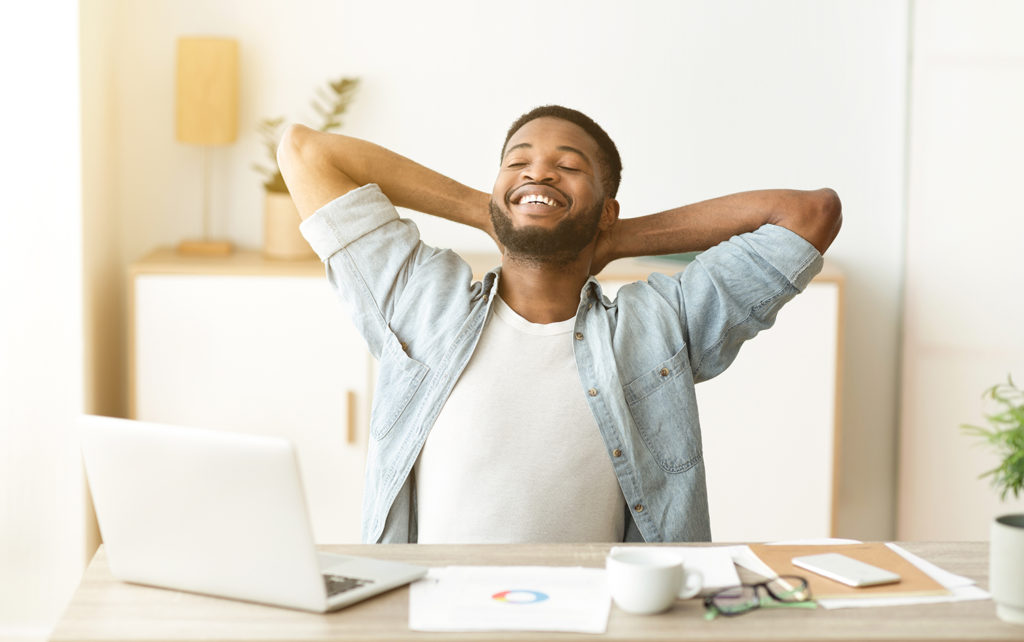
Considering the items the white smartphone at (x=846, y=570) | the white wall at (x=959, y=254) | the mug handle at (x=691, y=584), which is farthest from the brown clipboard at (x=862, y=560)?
the white wall at (x=959, y=254)

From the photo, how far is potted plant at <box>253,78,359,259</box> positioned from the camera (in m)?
3.26

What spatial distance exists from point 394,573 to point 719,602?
14.5 inches

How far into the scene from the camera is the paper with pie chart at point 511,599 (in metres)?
1.22

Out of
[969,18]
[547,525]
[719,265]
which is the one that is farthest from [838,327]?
[547,525]

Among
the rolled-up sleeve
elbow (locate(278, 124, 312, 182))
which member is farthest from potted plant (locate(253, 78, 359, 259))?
the rolled-up sleeve

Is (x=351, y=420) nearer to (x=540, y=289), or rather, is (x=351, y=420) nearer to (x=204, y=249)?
(x=204, y=249)

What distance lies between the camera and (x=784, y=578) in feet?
4.50

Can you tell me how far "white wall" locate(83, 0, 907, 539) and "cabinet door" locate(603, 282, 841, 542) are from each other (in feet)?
1.45

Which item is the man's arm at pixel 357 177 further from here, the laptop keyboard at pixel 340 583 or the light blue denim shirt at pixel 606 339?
the laptop keyboard at pixel 340 583

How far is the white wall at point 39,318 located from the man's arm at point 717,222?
1.63 m

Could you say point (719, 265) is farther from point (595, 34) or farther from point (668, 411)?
point (595, 34)

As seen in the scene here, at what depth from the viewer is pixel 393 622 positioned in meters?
1.24

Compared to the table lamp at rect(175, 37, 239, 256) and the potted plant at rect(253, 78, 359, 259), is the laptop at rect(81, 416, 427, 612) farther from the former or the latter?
the table lamp at rect(175, 37, 239, 256)

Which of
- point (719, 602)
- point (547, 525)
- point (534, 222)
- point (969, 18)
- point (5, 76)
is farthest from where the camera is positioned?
point (969, 18)
